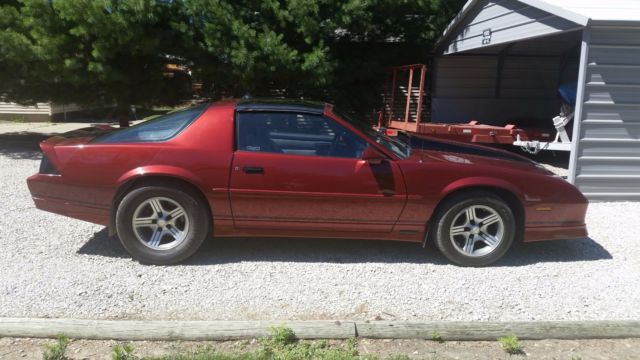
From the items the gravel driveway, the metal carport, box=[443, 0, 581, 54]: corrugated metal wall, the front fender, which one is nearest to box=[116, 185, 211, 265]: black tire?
the gravel driveway

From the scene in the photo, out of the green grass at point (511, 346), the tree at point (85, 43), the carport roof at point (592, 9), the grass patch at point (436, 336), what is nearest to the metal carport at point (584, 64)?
the carport roof at point (592, 9)

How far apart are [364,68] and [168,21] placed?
4104 mm

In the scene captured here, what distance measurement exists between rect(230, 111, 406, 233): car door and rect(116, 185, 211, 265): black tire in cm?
31

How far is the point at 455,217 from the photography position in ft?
14.9

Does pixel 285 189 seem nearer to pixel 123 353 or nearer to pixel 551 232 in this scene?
pixel 123 353

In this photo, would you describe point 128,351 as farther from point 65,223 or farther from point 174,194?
point 65,223

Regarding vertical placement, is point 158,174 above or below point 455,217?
above

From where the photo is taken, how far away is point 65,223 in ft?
18.6

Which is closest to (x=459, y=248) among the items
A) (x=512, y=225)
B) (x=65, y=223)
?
(x=512, y=225)

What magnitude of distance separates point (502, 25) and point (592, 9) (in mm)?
2287

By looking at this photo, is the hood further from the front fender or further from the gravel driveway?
the gravel driveway

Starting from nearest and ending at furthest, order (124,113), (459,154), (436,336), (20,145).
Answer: (436,336), (459,154), (124,113), (20,145)

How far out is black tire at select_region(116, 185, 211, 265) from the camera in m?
4.42

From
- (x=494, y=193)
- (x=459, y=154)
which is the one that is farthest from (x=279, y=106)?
(x=494, y=193)
